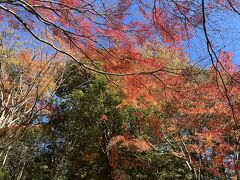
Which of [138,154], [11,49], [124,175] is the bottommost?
[124,175]

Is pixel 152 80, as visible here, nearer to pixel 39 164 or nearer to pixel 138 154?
pixel 138 154

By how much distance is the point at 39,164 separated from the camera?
51.6ft

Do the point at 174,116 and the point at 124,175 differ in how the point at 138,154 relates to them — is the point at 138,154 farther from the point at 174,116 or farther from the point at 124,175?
the point at 174,116

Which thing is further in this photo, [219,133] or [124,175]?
[124,175]

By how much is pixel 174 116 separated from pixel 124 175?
326 cm

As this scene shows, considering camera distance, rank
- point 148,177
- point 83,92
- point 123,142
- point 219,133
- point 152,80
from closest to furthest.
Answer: point 152,80 < point 219,133 < point 123,142 < point 148,177 < point 83,92

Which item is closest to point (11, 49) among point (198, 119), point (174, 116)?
point (174, 116)

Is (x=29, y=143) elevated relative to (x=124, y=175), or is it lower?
elevated

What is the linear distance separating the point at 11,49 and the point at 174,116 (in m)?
5.80

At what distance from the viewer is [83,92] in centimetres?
1507

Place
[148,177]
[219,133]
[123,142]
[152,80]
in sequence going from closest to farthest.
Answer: [152,80] < [219,133] < [123,142] < [148,177]

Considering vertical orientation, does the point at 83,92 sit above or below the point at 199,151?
above

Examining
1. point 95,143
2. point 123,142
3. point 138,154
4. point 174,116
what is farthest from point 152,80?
point 95,143

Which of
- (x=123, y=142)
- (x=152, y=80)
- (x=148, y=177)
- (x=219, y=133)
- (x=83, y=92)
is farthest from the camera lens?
(x=83, y=92)
